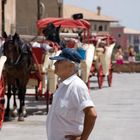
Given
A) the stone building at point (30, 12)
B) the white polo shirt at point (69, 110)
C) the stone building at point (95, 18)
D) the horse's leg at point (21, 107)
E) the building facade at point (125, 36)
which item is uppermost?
the white polo shirt at point (69, 110)

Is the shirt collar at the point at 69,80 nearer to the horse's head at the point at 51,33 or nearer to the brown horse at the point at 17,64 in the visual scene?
the brown horse at the point at 17,64

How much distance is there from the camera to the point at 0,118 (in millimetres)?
10375

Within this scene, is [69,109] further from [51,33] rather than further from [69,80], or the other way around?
[51,33]

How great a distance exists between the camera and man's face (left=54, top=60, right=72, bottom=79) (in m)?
5.06

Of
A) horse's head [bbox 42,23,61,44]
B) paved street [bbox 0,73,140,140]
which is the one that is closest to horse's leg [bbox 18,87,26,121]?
paved street [bbox 0,73,140,140]

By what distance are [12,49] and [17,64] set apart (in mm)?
413

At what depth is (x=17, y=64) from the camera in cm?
1171

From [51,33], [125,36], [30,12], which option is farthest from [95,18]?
[51,33]

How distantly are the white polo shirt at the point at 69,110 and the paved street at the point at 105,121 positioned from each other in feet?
16.8

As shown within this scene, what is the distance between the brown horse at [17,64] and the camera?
37.5 feet

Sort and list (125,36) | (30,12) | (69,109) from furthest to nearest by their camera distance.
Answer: (125,36)
(30,12)
(69,109)

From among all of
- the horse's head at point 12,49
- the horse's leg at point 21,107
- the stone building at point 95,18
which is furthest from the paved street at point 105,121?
the stone building at point 95,18

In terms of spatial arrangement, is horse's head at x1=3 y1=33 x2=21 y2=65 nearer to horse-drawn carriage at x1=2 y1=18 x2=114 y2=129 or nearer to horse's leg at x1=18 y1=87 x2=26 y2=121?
horse-drawn carriage at x1=2 y1=18 x2=114 y2=129

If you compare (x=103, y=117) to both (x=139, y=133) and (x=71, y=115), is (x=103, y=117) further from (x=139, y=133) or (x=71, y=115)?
(x=71, y=115)
